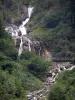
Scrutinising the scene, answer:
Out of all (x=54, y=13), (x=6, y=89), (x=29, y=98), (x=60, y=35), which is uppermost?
(x=54, y=13)

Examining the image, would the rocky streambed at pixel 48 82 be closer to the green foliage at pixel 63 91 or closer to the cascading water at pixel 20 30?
the green foliage at pixel 63 91

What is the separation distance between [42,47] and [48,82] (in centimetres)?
1216

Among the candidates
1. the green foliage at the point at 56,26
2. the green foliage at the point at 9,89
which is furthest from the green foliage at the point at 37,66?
the green foliage at the point at 9,89

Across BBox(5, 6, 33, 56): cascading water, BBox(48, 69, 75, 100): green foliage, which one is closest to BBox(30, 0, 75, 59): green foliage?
BBox(5, 6, 33, 56): cascading water

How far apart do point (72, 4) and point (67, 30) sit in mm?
4926

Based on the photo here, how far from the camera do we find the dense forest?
108 ft

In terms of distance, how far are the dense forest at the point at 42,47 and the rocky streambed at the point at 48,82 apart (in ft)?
2.90

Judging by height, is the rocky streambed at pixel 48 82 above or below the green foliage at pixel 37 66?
below

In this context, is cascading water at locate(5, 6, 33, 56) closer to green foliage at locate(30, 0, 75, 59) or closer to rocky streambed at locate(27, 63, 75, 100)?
green foliage at locate(30, 0, 75, 59)

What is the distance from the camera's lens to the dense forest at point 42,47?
32.9 m

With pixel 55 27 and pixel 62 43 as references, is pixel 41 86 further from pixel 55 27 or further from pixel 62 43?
pixel 55 27

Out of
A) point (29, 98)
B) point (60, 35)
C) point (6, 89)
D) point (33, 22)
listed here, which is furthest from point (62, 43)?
point (6, 89)

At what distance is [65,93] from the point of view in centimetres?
3228

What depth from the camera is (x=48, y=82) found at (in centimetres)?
4281
